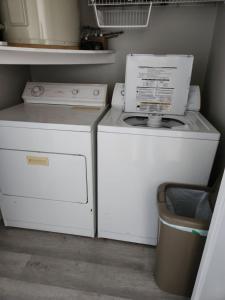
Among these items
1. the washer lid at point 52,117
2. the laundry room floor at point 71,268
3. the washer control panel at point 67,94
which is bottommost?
the laundry room floor at point 71,268

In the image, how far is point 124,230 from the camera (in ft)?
5.77

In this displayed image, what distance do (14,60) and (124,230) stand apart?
1488 millimetres

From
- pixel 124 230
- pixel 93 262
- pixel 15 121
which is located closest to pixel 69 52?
pixel 15 121

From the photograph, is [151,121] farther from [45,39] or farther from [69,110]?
[45,39]

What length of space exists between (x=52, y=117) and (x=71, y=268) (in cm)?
117

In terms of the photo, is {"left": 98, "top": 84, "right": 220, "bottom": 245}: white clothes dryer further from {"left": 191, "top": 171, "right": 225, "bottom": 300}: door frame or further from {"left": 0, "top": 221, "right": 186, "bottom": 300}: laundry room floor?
{"left": 191, "top": 171, "right": 225, "bottom": 300}: door frame

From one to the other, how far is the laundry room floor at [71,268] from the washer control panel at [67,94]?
4.03 feet

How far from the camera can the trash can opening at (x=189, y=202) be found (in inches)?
55.9

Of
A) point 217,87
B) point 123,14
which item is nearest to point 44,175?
point 217,87

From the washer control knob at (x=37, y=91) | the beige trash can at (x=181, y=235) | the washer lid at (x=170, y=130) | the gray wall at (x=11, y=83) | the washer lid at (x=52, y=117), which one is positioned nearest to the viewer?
the beige trash can at (x=181, y=235)

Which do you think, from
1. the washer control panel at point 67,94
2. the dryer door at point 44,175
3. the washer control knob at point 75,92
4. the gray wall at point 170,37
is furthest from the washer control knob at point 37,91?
the dryer door at point 44,175

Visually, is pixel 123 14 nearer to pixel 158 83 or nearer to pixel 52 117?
pixel 158 83

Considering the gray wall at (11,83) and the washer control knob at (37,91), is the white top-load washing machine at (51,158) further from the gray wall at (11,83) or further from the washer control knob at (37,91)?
the gray wall at (11,83)

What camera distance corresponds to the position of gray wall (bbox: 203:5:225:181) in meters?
1.59
